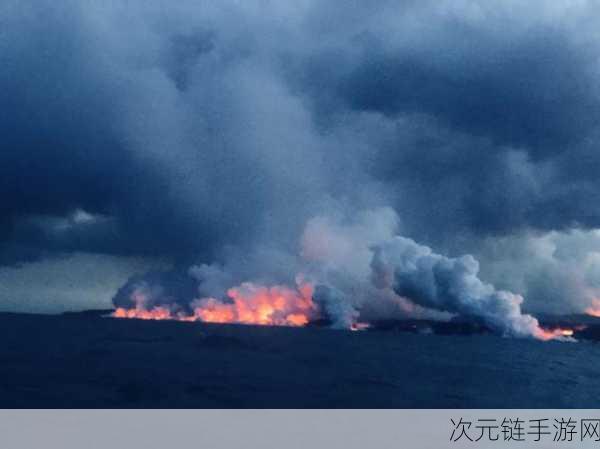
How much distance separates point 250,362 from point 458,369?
185 feet

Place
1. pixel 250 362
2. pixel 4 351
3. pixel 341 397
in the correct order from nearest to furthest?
1. pixel 341 397
2. pixel 250 362
3. pixel 4 351

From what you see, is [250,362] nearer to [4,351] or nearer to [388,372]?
[388,372]

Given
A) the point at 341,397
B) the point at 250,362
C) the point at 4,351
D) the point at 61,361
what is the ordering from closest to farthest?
the point at 341,397, the point at 61,361, the point at 250,362, the point at 4,351

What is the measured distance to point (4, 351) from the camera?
143 metres

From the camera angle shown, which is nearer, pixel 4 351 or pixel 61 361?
pixel 61 361
